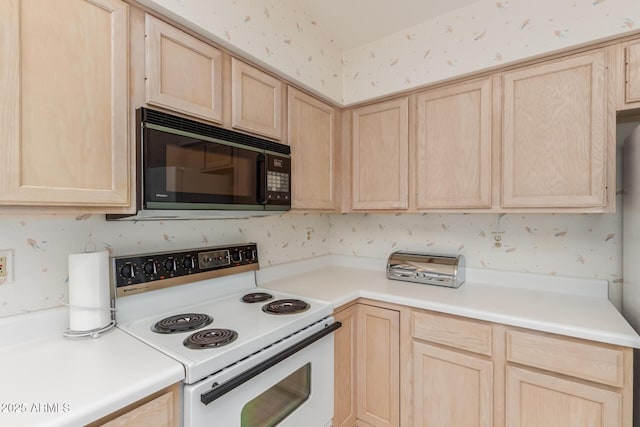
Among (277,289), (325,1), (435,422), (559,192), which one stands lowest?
(435,422)

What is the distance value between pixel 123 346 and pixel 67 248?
→ 47 cm

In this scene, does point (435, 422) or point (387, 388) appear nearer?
point (435, 422)

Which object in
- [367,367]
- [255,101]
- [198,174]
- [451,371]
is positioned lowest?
[367,367]

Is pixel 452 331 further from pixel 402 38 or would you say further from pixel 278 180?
pixel 402 38

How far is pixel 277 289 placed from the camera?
181 cm

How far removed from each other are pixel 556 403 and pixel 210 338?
4.63 ft

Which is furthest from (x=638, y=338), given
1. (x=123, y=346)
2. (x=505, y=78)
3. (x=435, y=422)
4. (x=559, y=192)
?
(x=123, y=346)

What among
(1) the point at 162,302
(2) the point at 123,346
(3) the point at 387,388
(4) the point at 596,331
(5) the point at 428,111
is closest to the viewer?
(2) the point at 123,346

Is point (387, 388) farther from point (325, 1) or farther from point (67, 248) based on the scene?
point (325, 1)

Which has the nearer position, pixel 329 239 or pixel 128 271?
pixel 128 271

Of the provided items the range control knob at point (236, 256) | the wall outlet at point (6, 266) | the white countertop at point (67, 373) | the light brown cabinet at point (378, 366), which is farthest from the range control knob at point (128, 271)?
the light brown cabinet at point (378, 366)

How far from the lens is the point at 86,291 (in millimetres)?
1107

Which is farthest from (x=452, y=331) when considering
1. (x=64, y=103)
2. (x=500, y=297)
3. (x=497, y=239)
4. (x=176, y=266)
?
(x=64, y=103)

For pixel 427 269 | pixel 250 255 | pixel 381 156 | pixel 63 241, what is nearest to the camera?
pixel 63 241
